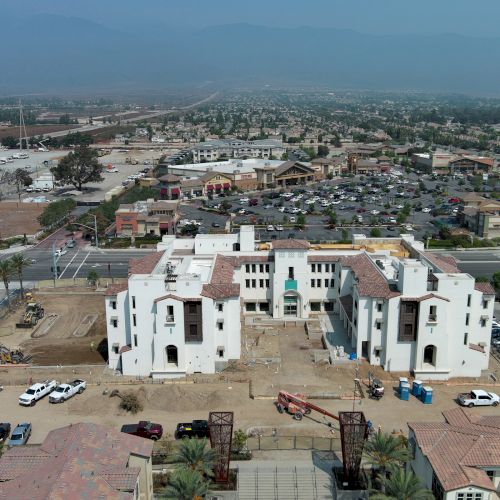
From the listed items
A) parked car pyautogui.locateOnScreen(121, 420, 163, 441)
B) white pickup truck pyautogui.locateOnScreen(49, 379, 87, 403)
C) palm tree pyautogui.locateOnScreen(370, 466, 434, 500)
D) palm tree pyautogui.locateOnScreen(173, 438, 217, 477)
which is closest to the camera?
palm tree pyautogui.locateOnScreen(370, 466, 434, 500)

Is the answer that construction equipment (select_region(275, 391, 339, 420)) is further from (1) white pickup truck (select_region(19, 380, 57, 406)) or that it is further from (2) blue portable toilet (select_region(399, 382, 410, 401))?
(1) white pickup truck (select_region(19, 380, 57, 406))

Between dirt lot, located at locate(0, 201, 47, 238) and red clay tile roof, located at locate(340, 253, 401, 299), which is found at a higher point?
red clay tile roof, located at locate(340, 253, 401, 299)

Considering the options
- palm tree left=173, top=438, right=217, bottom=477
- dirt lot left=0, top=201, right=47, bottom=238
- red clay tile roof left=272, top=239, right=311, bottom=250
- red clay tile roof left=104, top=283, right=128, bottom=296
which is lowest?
dirt lot left=0, top=201, right=47, bottom=238

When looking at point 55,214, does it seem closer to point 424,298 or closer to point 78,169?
point 78,169

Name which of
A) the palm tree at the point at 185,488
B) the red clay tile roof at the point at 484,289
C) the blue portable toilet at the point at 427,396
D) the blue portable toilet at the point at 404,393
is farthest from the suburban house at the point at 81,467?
the red clay tile roof at the point at 484,289

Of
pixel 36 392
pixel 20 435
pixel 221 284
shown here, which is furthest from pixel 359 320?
pixel 20 435

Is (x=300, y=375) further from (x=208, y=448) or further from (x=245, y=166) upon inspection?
(x=245, y=166)

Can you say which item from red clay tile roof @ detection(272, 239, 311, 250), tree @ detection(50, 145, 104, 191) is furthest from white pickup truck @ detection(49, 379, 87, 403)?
tree @ detection(50, 145, 104, 191)

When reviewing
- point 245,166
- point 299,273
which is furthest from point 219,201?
point 299,273
